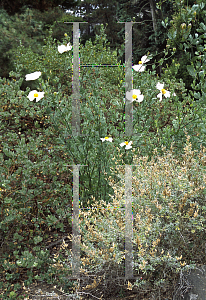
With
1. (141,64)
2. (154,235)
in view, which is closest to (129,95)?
(141,64)

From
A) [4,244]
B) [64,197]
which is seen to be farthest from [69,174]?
[4,244]

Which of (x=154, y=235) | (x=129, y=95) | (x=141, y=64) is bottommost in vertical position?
(x=154, y=235)

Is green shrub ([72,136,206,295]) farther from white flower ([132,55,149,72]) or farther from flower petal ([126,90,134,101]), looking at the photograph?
white flower ([132,55,149,72])

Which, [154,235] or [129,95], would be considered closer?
[154,235]

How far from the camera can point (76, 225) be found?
196 cm

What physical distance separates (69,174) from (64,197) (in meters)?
0.33

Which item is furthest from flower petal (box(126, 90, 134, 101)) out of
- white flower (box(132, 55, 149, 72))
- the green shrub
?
the green shrub

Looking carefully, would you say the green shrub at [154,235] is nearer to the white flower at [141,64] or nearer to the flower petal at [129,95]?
the flower petal at [129,95]

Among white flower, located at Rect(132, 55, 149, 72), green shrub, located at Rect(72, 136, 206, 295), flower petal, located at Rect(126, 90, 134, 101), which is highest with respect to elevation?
white flower, located at Rect(132, 55, 149, 72)

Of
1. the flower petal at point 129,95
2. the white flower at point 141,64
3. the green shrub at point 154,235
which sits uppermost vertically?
the white flower at point 141,64

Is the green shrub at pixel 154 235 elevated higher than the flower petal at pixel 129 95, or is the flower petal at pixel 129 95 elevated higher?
the flower petal at pixel 129 95

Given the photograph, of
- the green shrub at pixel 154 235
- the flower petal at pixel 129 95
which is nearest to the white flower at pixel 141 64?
the flower petal at pixel 129 95

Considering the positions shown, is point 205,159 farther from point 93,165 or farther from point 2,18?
point 2,18

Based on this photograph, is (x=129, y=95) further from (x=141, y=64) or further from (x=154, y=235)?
(x=154, y=235)
